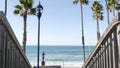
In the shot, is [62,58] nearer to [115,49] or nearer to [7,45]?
[7,45]

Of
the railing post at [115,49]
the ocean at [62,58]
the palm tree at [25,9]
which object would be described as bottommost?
the ocean at [62,58]

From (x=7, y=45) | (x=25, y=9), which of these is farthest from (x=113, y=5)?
(x=7, y=45)

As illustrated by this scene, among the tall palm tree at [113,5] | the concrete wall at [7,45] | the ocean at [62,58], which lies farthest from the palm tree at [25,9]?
the concrete wall at [7,45]

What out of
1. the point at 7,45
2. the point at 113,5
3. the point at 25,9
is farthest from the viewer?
the point at 113,5

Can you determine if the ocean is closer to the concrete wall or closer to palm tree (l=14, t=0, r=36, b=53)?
palm tree (l=14, t=0, r=36, b=53)

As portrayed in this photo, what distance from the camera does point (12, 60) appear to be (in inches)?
263

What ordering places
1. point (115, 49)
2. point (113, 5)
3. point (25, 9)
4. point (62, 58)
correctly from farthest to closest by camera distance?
point (62, 58), point (113, 5), point (25, 9), point (115, 49)

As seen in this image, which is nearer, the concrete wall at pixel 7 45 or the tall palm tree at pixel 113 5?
the concrete wall at pixel 7 45

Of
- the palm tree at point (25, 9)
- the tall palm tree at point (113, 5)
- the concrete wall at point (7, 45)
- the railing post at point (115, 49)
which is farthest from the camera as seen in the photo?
the tall palm tree at point (113, 5)

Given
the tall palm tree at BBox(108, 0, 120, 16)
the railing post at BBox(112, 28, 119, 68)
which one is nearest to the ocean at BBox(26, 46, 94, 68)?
the tall palm tree at BBox(108, 0, 120, 16)

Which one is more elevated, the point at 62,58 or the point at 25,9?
the point at 25,9

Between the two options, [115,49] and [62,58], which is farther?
[62,58]

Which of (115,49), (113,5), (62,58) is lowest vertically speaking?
(62,58)

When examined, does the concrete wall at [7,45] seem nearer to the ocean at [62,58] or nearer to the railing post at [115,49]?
the railing post at [115,49]
